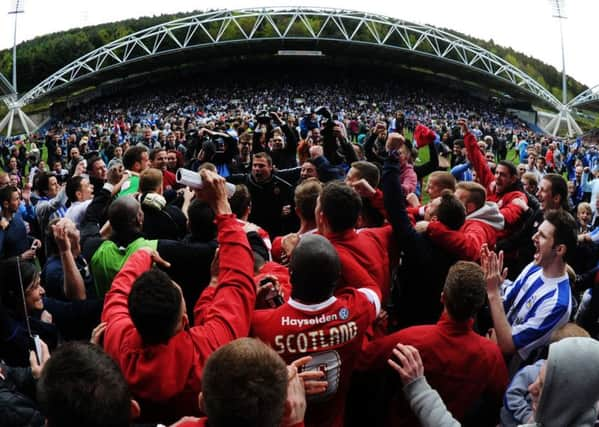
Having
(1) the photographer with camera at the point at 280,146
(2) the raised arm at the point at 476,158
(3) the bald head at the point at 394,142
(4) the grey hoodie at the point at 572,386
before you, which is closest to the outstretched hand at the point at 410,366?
(4) the grey hoodie at the point at 572,386

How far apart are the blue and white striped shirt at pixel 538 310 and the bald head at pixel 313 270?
57.4 inches

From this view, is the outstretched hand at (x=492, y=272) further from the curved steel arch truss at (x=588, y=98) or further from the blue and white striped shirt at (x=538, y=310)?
the curved steel arch truss at (x=588, y=98)

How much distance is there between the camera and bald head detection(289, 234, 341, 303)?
85.0 inches

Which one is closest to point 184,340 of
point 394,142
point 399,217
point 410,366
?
point 410,366

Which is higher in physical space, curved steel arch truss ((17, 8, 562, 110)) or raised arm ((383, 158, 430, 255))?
curved steel arch truss ((17, 8, 562, 110))

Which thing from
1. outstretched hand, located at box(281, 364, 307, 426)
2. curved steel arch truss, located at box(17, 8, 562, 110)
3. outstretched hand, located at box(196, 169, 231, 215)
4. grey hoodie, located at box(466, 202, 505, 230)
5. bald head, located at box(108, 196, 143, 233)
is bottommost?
outstretched hand, located at box(281, 364, 307, 426)

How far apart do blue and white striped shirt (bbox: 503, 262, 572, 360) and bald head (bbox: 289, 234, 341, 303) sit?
1458mm

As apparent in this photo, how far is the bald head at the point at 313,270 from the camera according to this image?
2.16 meters

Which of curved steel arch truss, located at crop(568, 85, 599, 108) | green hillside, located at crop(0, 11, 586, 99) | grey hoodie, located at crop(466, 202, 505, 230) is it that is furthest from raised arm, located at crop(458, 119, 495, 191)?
green hillside, located at crop(0, 11, 586, 99)

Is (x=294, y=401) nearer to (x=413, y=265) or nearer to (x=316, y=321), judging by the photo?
(x=316, y=321)

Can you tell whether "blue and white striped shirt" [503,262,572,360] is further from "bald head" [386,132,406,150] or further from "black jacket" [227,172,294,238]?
"black jacket" [227,172,294,238]

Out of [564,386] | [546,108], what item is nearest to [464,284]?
[564,386]

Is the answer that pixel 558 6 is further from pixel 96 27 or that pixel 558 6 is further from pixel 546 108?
pixel 96 27

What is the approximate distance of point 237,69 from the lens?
5384 centimetres
